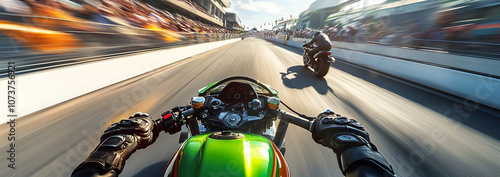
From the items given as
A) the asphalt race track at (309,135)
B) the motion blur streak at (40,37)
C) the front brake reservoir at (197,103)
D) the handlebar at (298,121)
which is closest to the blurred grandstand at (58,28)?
the motion blur streak at (40,37)

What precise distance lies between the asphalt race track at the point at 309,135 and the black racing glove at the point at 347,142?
82cm

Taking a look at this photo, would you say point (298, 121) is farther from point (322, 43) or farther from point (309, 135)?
point (322, 43)

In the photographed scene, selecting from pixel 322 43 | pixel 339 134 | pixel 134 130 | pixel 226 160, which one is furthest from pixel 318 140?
pixel 322 43

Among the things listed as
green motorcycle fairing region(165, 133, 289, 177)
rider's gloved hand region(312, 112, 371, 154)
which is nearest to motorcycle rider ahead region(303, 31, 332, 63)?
rider's gloved hand region(312, 112, 371, 154)

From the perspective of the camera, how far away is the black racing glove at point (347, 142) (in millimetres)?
1119

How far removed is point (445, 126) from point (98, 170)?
479 centimetres

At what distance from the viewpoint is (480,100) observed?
4426 millimetres

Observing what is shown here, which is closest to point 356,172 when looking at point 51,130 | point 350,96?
point 51,130

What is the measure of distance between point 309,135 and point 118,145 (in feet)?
7.98

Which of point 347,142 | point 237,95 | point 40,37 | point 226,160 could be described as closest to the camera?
point 226,160

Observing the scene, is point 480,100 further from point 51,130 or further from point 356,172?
point 51,130

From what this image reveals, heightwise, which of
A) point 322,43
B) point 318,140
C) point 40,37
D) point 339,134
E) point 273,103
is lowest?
point 318,140

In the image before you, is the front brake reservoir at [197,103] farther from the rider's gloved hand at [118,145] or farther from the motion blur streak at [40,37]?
the motion blur streak at [40,37]

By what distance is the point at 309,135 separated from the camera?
9.51ft
